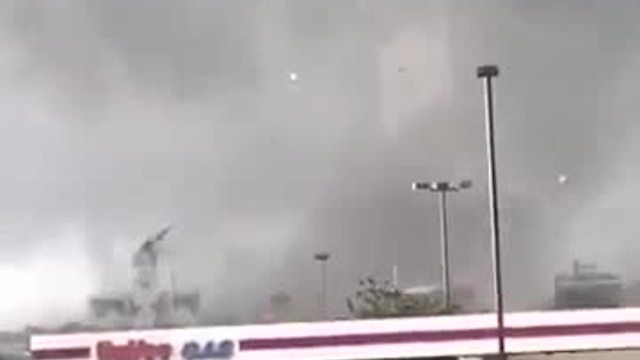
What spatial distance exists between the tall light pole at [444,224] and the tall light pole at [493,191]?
0.07 m

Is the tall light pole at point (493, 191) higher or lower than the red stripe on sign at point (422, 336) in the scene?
higher

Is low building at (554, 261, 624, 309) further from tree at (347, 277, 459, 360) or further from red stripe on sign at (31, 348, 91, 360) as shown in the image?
red stripe on sign at (31, 348, 91, 360)

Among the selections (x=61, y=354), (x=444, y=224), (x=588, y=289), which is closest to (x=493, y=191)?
(x=444, y=224)

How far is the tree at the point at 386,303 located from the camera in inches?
109

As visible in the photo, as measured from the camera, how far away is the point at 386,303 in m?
2.77

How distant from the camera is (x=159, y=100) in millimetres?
2789

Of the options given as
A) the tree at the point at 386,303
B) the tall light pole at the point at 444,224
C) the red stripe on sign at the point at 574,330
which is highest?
the tall light pole at the point at 444,224

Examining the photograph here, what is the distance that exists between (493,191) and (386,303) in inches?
17.0

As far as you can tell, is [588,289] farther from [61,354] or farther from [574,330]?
[61,354]

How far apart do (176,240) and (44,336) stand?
0.44 meters

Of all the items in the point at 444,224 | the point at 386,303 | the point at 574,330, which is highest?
the point at 444,224

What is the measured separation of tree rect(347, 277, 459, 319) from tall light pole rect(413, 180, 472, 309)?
0.03 meters

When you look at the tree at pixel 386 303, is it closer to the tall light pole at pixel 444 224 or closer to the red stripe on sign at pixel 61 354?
the tall light pole at pixel 444 224

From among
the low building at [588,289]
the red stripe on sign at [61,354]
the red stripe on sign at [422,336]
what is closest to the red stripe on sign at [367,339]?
the red stripe on sign at [422,336]
